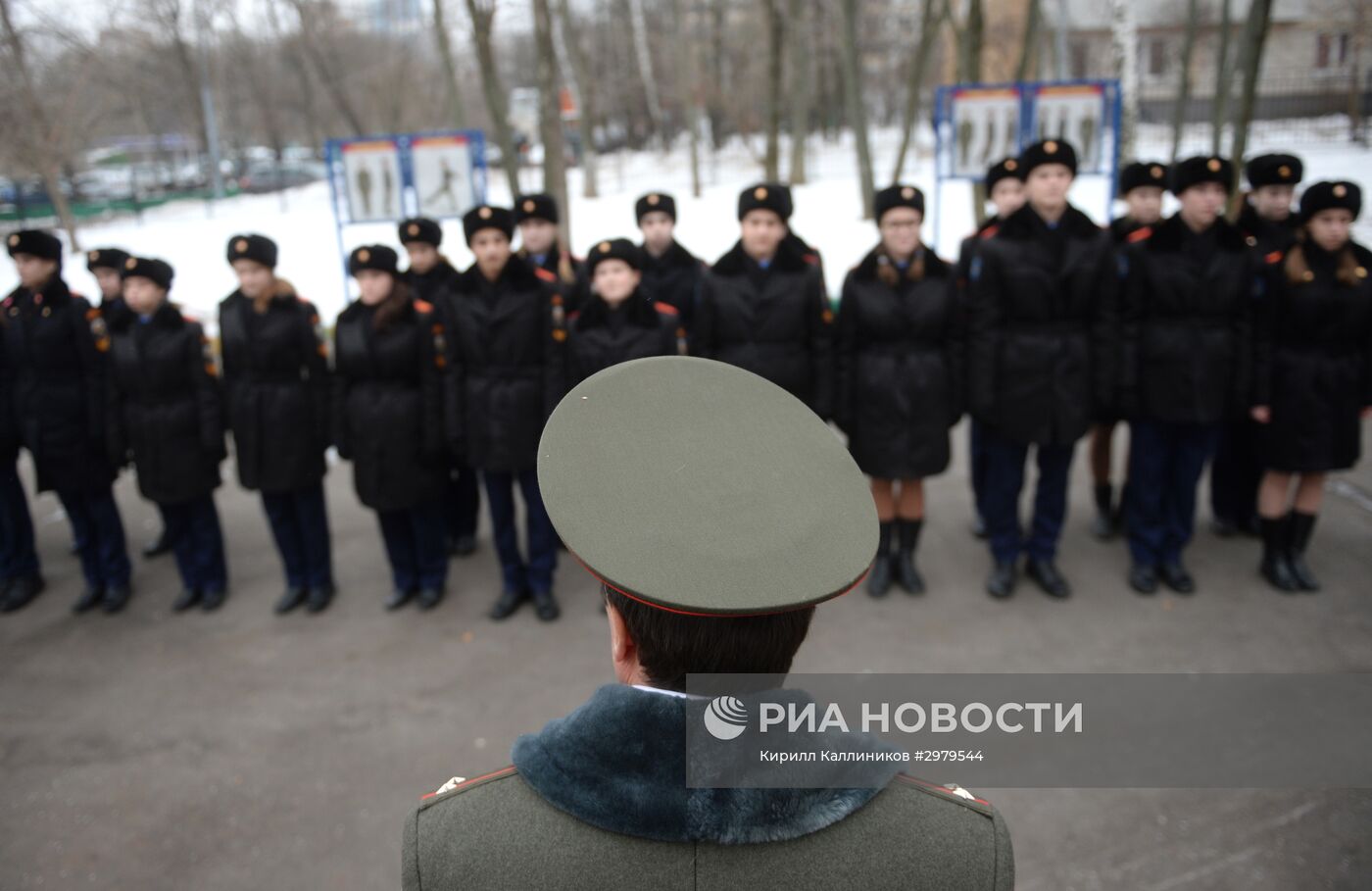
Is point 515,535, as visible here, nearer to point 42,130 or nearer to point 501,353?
point 501,353

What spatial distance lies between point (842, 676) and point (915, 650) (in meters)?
0.73

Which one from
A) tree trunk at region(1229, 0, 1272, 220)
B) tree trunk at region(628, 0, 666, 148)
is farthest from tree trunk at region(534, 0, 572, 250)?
tree trunk at region(628, 0, 666, 148)

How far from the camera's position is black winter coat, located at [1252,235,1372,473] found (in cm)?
462

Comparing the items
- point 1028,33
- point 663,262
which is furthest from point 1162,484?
point 1028,33

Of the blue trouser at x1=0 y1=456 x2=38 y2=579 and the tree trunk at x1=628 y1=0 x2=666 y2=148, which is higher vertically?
the tree trunk at x1=628 y1=0 x2=666 y2=148

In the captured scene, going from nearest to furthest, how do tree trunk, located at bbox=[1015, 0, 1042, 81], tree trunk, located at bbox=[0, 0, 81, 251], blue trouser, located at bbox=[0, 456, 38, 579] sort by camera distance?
blue trouser, located at bbox=[0, 456, 38, 579] < tree trunk, located at bbox=[1015, 0, 1042, 81] < tree trunk, located at bbox=[0, 0, 81, 251]

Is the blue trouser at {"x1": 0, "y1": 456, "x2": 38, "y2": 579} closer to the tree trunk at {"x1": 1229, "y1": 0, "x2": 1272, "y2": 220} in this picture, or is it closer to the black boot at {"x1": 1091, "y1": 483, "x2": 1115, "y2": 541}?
the black boot at {"x1": 1091, "y1": 483, "x2": 1115, "y2": 541}

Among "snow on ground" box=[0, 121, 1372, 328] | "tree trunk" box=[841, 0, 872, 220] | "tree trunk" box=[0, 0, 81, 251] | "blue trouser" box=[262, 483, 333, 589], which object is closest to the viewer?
"blue trouser" box=[262, 483, 333, 589]

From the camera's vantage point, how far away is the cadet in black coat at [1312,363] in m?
4.58

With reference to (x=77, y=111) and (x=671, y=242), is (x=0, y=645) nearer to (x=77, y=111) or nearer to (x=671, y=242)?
(x=671, y=242)

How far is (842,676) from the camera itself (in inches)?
155

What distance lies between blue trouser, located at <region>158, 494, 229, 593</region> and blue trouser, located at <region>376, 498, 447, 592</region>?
0.95 metres

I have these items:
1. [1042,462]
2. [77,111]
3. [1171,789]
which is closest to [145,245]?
[77,111]

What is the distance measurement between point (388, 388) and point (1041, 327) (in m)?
3.32
